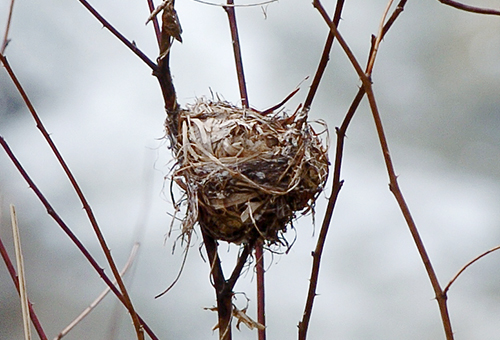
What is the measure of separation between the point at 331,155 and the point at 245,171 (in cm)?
192

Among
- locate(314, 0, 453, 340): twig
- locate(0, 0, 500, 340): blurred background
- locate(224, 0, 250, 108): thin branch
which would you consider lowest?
locate(314, 0, 453, 340): twig

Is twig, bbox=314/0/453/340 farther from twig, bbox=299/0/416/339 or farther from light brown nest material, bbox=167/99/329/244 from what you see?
light brown nest material, bbox=167/99/329/244

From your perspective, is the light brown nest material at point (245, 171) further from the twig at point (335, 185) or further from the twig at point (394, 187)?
the twig at point (394, 187)

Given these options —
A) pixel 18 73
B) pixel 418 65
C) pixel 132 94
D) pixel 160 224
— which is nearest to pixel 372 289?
pixel 160 224

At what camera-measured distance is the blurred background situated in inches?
101

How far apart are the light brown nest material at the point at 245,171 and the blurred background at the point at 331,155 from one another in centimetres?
150

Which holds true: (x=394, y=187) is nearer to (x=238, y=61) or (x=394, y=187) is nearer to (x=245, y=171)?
(x=245, y=171)

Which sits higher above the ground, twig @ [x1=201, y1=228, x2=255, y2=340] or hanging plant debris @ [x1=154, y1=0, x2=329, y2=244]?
hanging plant debris @ [x1=154, y1=0, x2=329, y2=244]

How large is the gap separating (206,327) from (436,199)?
1127 mm

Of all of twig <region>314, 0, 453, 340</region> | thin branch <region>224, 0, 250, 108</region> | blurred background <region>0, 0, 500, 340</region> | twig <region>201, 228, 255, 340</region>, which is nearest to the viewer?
twig <region>314, 0, 453, 340</region>

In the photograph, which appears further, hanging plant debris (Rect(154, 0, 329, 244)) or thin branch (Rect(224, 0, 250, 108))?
thin branch (Rect(224, 0, 250, 108))

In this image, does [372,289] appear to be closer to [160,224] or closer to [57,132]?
[160,224]

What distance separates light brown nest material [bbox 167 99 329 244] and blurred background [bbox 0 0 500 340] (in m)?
1.50

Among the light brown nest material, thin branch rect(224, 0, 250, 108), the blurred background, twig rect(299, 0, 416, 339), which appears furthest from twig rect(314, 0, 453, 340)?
the blurred background
